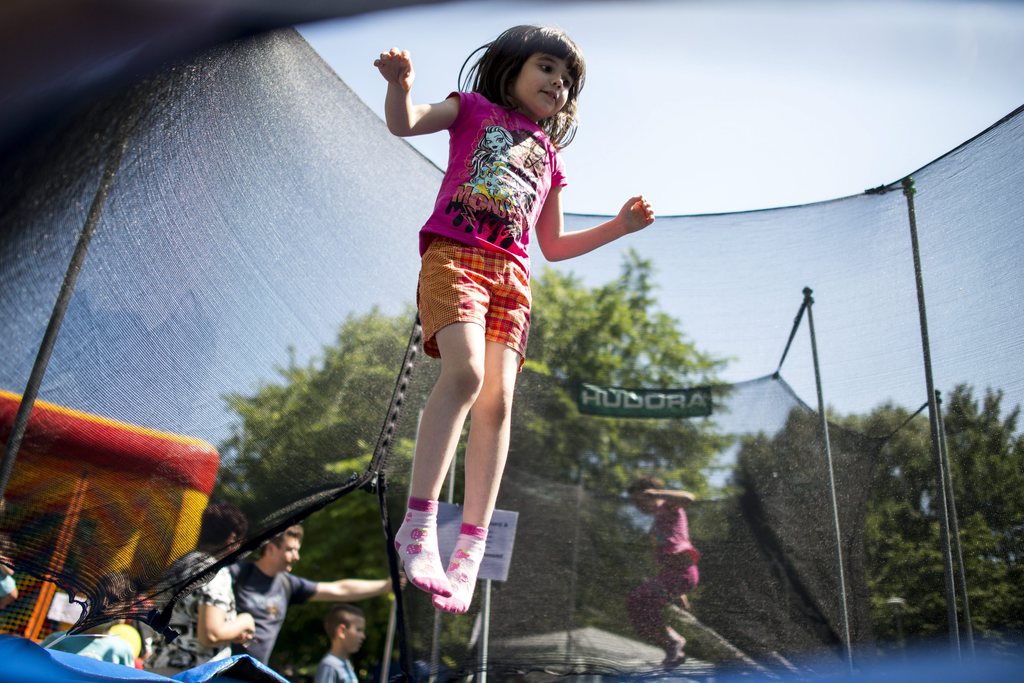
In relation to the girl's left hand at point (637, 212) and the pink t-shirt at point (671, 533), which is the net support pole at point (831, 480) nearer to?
the pink t-shirt at point (671, 533)

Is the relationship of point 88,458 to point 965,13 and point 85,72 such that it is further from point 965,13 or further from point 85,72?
point 965,13

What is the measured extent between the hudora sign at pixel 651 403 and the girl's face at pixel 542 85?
1169mm

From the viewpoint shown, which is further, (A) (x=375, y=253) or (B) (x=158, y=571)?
(A) (x=375, y=253)

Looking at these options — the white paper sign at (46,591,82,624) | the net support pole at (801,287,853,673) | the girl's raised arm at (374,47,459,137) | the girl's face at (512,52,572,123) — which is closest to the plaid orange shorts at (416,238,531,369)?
the girl's raised arm at (374,47,459,137)

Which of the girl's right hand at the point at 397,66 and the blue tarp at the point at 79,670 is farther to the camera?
the girl's right hand at the point at 397,66

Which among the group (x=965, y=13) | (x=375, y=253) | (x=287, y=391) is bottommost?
(x=287, y=391)

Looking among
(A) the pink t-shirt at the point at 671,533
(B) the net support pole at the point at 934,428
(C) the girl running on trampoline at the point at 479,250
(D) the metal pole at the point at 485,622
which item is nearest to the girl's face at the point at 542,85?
(C) the girl running on trampoline at the point at 479,250

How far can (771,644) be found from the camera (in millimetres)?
2322

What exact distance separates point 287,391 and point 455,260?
92cm

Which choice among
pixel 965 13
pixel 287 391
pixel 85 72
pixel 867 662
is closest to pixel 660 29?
pixel 965 13

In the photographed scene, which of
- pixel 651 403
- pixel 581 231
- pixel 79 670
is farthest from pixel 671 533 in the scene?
pixel 79 670

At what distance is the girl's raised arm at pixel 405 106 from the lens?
143 cm

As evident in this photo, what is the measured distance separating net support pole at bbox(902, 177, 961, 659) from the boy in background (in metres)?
2.01

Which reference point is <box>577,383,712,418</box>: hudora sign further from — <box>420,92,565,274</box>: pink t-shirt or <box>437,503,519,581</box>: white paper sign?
<box>420,92,565,274</box>: pink t-shirt
